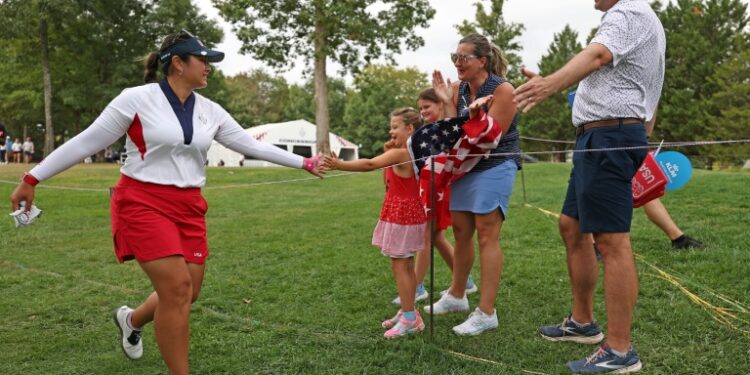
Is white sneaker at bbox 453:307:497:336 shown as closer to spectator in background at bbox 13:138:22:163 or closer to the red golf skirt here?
the red golf skirt

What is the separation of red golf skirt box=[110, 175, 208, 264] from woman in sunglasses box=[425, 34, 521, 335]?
5.61ft

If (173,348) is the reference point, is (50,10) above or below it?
above

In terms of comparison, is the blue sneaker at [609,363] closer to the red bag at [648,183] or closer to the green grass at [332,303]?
the green grass at [332,303]

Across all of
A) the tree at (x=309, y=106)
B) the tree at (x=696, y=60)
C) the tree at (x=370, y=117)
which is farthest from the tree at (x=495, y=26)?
the tree at (x=309, y=106)

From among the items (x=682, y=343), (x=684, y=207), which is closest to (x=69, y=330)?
(x=682, y=343)

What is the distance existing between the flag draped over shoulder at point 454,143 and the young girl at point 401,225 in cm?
23

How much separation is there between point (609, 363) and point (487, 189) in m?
1.24

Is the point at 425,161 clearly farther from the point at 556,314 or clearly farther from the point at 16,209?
the point at 16,209

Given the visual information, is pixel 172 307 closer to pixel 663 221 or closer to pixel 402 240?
pixel 402 240

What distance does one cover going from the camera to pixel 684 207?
8641 millimetres

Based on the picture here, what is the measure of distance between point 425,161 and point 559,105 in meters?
52.0

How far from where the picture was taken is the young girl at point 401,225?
3.87m

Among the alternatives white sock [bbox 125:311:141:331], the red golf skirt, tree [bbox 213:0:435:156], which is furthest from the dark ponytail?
tree [bbox 213:0:435:156]

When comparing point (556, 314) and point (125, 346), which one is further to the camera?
point (556, 314)
